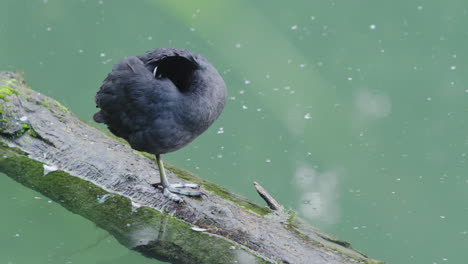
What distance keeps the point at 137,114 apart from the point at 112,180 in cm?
65

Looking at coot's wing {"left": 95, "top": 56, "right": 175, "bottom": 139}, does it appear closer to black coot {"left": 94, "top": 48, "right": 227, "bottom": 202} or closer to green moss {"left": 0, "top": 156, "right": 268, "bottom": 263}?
black coot {"left": 94, "top": 48, "right": 227, "bottom": 202}

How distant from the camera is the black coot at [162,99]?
3.73m

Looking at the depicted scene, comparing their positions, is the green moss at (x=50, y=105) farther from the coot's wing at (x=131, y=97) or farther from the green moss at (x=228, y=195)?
the green moss at (x=228, y=195)

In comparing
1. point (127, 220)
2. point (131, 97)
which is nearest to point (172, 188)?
point (127, 220)

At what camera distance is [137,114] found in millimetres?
3816

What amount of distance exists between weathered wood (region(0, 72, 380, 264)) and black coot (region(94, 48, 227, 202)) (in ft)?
0.84

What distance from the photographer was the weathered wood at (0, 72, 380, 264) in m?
3.73

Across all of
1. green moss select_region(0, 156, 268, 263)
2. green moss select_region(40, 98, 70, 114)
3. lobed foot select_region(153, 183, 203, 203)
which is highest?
green moss select_region(40, 98, 70, 114)

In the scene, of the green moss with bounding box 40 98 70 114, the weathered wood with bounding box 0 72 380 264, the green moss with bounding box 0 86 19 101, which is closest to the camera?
the weathered wood with bounding box 0 72 380 264

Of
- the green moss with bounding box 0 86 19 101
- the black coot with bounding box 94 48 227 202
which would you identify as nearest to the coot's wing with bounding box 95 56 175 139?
the black coot with bounding box 94 48 227 202

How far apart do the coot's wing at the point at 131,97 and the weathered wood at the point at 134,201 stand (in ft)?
1.46

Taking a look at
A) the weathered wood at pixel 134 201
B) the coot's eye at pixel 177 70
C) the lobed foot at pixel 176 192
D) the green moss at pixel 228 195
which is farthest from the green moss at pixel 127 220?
the coot's eye at pixel 177 70

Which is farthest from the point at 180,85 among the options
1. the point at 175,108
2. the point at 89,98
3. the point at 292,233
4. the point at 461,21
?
the point at 461,21

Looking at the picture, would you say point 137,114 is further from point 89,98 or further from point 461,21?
point 461,21
